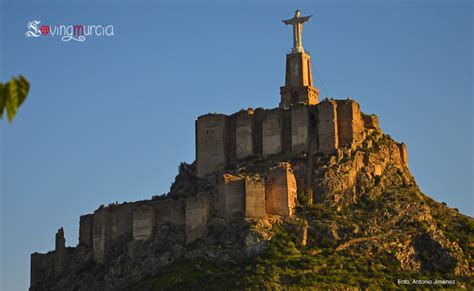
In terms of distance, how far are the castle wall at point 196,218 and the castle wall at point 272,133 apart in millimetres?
7500

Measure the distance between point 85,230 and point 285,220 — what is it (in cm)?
1882

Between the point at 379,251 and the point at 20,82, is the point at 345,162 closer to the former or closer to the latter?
the point at 379,251

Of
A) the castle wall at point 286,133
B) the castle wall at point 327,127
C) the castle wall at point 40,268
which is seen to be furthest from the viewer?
the castle wall at point 40,268

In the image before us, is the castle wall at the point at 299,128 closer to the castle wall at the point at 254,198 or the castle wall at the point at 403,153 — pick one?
the castle wall at the point at 254,198

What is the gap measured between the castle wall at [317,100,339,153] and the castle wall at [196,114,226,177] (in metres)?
7.49

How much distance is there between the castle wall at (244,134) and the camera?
226 ft

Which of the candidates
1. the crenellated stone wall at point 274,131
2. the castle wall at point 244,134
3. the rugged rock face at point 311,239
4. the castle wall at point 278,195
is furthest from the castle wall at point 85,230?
the castle wall at point 278,195

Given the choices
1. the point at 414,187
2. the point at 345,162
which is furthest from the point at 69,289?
the point at 414,187

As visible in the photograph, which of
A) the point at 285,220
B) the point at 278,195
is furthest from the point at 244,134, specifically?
the point at 285,220

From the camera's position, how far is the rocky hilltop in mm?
60344

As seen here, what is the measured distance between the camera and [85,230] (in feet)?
240

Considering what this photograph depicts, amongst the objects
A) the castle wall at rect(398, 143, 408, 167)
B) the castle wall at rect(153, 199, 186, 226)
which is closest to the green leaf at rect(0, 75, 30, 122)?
the castle wall at rect(153, 199, 186, 226)

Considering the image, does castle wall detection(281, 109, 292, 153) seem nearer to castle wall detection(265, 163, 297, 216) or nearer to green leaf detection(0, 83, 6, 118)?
castle wall detection(265, 163, 297, 216)

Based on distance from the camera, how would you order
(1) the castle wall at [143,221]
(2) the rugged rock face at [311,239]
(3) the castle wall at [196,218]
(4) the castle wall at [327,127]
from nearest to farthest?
(2) the rugged rock face at [311,239] < (3) the castle wall at [196,218] < (1) the castle wall at [143,221] < (4) the castle wall at [327,127]
